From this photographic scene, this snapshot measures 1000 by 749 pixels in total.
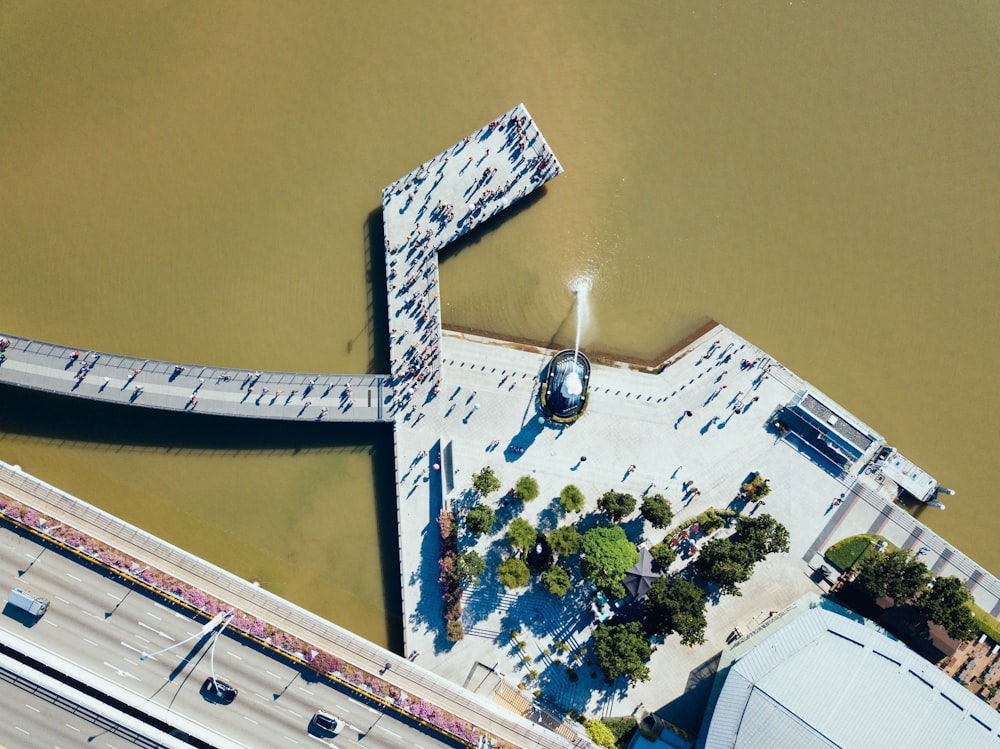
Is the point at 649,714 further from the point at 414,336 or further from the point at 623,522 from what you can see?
the point at 414,336

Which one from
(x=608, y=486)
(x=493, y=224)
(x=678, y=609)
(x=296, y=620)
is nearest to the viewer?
(x=678, y=609)

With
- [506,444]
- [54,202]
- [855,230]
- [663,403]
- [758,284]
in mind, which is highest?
[855,230]

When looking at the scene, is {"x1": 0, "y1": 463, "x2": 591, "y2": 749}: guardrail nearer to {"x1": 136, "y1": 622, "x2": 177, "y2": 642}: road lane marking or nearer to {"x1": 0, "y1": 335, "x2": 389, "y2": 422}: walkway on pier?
{"x1": 136, "y1": 622, "x2": 177, "y2": 642}: road lane marking

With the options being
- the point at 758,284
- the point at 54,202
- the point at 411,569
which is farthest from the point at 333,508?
the point at 758,284

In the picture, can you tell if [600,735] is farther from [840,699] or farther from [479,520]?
[479,520]

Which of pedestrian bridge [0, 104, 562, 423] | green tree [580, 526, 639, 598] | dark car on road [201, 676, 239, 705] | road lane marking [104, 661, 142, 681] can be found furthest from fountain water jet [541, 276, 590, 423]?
road lane marking [104, 661, 142, 681]

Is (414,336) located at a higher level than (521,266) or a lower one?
lower

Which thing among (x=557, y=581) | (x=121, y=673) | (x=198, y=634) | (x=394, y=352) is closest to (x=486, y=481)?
(x=557, y=581)
